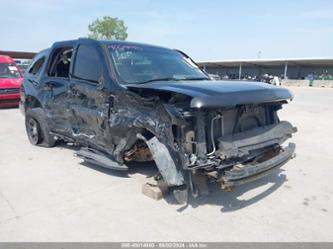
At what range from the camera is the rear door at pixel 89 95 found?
3867 mm

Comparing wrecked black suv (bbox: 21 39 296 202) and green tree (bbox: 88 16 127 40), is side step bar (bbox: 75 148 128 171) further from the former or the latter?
green tree (bbox: 88 16 127 40)

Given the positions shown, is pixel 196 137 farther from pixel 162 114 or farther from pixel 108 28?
pixel 108 28

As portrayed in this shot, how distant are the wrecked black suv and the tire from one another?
0.13 metres

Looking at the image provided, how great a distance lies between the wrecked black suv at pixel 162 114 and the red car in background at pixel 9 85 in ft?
22.3

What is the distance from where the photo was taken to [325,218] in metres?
3.08

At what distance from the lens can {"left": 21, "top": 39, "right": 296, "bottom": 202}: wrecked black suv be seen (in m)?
2.88

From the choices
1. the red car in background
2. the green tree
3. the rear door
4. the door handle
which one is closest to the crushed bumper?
the rear door

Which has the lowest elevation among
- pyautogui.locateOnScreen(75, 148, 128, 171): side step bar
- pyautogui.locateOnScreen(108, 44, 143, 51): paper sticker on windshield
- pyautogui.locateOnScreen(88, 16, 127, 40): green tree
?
pyautogui.locateOnScreen(75, 148, 128, 171): side step bar

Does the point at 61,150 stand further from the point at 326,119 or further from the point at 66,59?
the point at 326,119

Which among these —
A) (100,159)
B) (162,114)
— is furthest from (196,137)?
(100,159)

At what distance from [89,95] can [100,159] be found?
0.96 meters

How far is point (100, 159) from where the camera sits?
393 cm

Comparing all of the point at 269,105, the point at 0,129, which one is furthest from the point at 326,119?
the point at 0,129

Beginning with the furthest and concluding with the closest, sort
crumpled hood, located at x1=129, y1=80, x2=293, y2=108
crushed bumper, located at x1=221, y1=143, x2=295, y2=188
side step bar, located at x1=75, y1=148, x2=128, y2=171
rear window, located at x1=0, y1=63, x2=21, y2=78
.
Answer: rear window, located at x1=0, y1=63, x2=21, y2=78
side step bar, located at x1=75, y1=148, x2=128, y2=171
crushed bumper, located at x1=221, y1=143, x2=295, y2=188
crumpled hood, located at x1=129, y1=80, x2=293, y2=108
